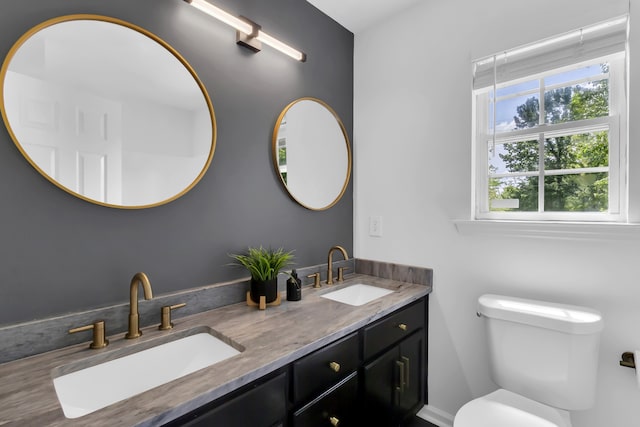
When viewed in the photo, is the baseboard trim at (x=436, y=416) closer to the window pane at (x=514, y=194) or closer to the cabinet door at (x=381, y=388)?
the cabinet door at (x=381, y=388)

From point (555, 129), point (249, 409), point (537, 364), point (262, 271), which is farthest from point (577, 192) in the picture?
point (249, 409)

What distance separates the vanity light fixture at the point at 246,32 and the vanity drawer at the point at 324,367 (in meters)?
1.37

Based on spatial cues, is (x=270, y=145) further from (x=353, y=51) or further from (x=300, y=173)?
(x=353, y=51)

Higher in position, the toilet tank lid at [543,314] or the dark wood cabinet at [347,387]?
the toilet tank lid at [543,314]

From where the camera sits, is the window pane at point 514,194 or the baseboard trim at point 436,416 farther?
the baseboard trim at point 436,416

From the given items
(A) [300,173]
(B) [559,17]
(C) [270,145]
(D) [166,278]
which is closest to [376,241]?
(A) [300,173]

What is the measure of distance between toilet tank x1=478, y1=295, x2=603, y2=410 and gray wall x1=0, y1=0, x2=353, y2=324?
100 centimetres

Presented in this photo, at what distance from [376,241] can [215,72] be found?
1322 mm

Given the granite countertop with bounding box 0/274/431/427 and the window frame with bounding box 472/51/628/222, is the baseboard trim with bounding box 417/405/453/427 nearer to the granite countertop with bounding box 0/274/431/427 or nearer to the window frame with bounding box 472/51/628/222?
the granite countertop with bounding box 0/274/431/427

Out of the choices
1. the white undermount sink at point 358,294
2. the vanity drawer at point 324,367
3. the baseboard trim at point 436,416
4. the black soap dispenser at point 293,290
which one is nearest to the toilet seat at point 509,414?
the vanity drawer at point 324,367

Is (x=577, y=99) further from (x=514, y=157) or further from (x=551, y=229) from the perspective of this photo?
(x=551, y=229)

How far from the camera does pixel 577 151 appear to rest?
1.42m

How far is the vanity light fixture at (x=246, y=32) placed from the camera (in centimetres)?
124

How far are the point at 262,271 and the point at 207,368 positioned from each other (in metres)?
0.57
